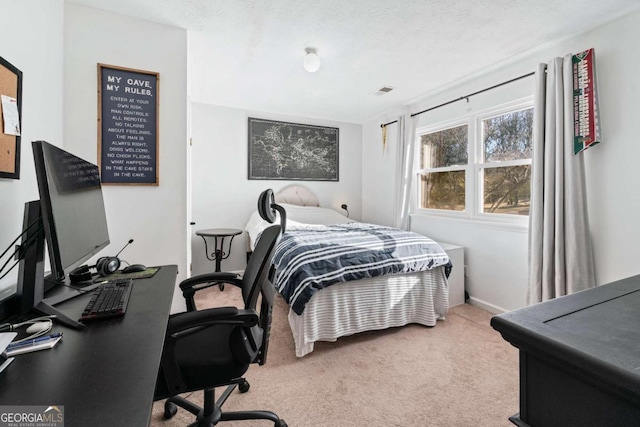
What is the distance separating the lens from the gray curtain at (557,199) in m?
2.15

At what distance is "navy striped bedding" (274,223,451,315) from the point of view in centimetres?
212

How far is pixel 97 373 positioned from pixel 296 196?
12.7ft

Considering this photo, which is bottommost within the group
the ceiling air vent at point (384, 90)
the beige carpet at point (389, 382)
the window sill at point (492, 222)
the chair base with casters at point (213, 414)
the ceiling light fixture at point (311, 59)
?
the beige carpet at point (389, 382)

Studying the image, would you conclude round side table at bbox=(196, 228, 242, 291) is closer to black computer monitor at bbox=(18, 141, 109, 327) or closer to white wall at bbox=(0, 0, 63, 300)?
white wall at bbox=(0, 0, 63, 300)

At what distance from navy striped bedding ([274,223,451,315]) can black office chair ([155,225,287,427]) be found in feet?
2.19

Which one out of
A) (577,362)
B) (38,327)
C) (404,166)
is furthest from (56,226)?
(404,166)

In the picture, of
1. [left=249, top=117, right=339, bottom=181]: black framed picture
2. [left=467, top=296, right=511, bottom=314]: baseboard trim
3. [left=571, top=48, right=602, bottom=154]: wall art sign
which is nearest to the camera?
[left=571, top=48, right=602, bottom=154]: wall art sign

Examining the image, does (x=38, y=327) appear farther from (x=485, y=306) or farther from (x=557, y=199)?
(x=485, y=306)

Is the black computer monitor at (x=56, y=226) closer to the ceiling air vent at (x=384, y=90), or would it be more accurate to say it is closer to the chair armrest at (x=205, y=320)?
the chair armrest at (x=205, y=320)

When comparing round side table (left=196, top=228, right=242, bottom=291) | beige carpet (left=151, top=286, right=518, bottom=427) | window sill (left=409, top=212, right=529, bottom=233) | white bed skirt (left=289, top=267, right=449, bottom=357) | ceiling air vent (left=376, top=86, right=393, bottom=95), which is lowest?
beige carpet (left=151, top=286, right=518, bottom=427)

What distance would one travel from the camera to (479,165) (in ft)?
10.2

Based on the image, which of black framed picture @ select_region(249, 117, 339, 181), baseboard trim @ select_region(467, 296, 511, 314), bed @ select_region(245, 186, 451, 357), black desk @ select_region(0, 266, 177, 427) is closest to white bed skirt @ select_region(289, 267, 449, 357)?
bed @ select_region(245, 186, 451, 357)

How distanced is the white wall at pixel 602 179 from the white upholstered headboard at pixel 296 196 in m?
2.26

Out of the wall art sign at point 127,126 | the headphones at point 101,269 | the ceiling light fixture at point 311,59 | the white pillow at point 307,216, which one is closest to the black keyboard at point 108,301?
the headphones at point 101,269
